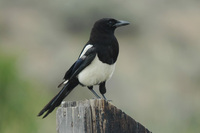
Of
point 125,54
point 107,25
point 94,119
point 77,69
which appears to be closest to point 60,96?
point 77,69

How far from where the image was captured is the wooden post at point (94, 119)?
265 centimetres

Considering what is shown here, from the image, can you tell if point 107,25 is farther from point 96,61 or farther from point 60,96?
point 60,96

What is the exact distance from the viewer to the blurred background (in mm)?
8273

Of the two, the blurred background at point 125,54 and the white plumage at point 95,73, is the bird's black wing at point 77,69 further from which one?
the blurred background at point 125,54

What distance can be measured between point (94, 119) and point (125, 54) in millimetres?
15695

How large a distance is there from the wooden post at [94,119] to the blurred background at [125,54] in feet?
16.4

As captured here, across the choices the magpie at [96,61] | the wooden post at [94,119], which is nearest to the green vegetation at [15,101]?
the magpie at [96,61]

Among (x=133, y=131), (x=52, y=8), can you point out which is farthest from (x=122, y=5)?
(x=133, y=131)

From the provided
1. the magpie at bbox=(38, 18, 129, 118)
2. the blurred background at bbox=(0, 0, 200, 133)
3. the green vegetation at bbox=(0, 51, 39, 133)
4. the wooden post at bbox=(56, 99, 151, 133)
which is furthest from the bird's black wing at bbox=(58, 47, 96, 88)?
the blurred background at bbox=(0, 0, 200, 133)

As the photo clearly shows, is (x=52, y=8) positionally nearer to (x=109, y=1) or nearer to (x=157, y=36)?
(x=109, y=1)

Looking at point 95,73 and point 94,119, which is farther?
point 95,73

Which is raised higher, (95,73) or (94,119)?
(94,119)

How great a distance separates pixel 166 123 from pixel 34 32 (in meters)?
10.8

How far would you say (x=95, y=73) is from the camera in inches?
176
